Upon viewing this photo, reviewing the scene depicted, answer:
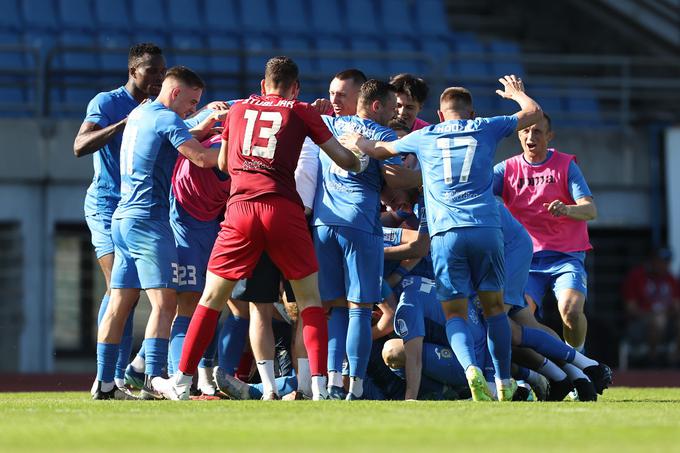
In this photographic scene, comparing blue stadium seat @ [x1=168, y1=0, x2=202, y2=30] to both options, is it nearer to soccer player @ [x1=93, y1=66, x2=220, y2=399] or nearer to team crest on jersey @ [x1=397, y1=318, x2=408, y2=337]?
soccer player @ [x1=93, y1=66, x2=220, y2=399]

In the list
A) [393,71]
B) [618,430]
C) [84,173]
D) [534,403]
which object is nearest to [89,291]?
[84,173]

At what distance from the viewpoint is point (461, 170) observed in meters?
8.90

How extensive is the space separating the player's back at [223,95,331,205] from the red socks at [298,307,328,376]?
0.67 m

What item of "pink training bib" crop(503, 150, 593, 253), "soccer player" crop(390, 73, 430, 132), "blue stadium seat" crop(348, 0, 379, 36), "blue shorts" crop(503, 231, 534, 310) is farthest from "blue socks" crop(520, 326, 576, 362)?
"blue stadium seat" crop(348, 0, 379, 36)

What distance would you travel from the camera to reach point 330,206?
916 centimetres

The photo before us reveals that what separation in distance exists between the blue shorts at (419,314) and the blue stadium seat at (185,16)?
39.7 ft

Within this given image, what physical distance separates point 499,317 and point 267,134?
1.79 m

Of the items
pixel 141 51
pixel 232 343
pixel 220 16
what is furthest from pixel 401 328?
pixel 220 16

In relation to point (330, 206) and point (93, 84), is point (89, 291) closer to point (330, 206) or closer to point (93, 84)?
point (93, 84)

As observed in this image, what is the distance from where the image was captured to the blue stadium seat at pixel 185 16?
844 inches

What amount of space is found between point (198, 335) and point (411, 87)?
2643mm

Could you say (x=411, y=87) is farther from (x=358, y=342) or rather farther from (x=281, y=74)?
(x=358, y=342)

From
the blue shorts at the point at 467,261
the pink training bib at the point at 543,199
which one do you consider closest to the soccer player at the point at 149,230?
the blue shorts at the point at 467,261

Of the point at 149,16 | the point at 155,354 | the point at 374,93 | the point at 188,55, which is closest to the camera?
the point at 155,354
